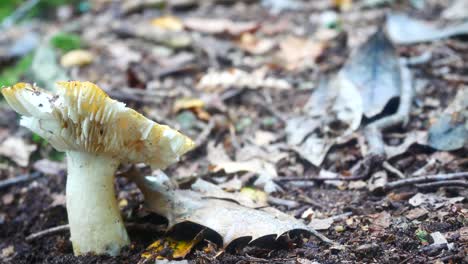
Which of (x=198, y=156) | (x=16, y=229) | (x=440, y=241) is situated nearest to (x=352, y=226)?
(x=440, y=241)

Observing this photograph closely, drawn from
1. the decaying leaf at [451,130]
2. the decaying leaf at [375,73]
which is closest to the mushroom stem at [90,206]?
the decaying leaf at [375,73]

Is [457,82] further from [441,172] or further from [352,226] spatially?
[352,226]

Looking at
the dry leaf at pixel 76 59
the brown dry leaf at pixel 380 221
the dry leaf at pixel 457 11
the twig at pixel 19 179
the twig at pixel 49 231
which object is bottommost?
the twig at pixel 19 179

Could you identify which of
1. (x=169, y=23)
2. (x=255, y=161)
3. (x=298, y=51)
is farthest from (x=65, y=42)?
(x=255, y=161)

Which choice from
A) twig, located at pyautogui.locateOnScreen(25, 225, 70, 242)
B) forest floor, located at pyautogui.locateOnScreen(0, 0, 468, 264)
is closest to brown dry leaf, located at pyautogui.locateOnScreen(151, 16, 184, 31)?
forest floor, located at pyautogui.locateOnScreen(0, 0, 468, 264)

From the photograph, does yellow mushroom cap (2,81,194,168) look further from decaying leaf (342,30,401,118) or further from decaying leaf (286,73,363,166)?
decaying leaf (342,30,401,118)

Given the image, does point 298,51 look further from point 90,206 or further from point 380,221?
point 90,206

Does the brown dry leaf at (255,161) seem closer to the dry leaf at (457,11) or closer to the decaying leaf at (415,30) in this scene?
the decaying leaf at (415,30)
